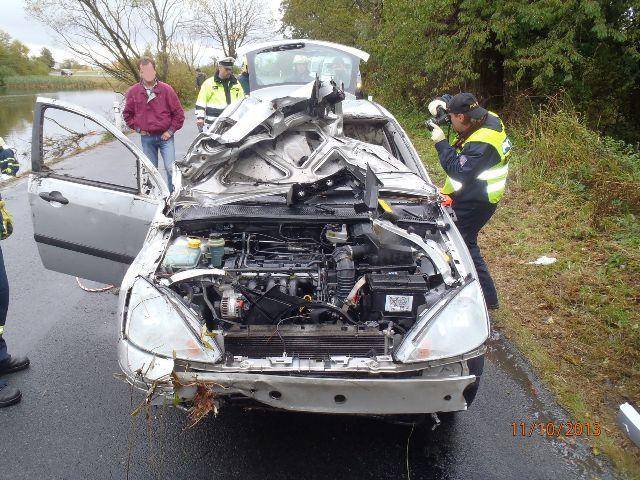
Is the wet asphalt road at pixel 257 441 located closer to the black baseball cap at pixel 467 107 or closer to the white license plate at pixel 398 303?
the white license plate at pixel 398 303

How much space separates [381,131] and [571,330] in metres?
2.47

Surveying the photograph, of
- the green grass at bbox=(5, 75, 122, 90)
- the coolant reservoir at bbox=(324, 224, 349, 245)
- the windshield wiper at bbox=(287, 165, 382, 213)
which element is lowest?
the green grass at bbox=(5, 75, 122, 90)

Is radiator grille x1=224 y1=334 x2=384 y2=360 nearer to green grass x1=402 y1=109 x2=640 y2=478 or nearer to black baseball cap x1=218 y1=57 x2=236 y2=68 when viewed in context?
green grass x1=402 y1=109 x2=640 y2=478

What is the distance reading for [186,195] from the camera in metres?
3.10

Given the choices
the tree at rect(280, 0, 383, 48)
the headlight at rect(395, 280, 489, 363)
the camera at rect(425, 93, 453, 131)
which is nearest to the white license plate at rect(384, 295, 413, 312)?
the headlight at rect(395, 280, 489, 363)

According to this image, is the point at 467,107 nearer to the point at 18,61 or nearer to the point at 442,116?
the point at 442,116

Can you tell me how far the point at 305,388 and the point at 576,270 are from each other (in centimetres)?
346

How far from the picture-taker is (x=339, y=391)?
2006mm

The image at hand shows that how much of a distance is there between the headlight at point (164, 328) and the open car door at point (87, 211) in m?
1.27

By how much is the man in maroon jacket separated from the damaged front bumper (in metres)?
4.06

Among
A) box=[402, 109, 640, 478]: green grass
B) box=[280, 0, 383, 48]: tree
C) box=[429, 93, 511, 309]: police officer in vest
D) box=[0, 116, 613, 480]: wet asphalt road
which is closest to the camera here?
box=[0, 116, 613, 480]: wet asphalt road

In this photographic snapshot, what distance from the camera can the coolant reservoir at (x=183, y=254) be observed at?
251 cm

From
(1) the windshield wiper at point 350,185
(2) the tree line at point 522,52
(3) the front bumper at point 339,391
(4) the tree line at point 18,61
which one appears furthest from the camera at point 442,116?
(4) the tree line at point 18,61
